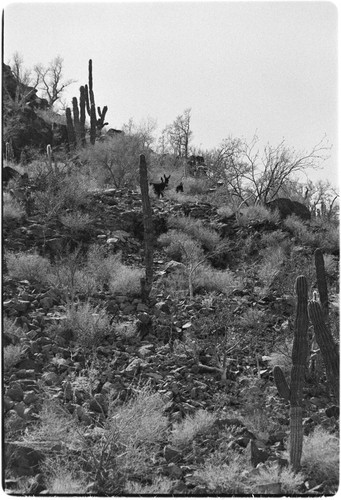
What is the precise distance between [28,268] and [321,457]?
28.4 ft

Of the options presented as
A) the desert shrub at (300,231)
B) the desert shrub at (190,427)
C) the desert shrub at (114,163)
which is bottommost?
the desert shrub at (190,427)

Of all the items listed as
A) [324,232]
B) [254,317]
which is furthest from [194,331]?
[324,232]

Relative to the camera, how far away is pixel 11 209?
18.2 m

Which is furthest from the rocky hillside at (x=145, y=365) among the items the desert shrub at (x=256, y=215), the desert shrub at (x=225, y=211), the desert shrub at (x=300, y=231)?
the desert shrub at (x=225, y=211)

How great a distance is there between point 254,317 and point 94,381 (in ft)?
16.4

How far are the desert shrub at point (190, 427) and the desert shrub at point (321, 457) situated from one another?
1.50 m

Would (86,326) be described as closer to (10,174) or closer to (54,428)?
(54,428)

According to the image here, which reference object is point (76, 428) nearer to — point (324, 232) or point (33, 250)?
point (33, 250)

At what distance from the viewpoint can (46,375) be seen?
10695 millimetres

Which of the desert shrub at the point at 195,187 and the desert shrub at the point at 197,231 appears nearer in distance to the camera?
the desert shrub at the point at 197,231

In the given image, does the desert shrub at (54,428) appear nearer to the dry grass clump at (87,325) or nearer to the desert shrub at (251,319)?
the dry grass clump at (87,325)

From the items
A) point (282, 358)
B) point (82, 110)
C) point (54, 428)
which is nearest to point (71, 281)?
point (282, 358)

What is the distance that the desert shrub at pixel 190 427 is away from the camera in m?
9.41

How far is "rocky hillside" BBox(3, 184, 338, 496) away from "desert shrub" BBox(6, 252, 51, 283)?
0.19 feet
